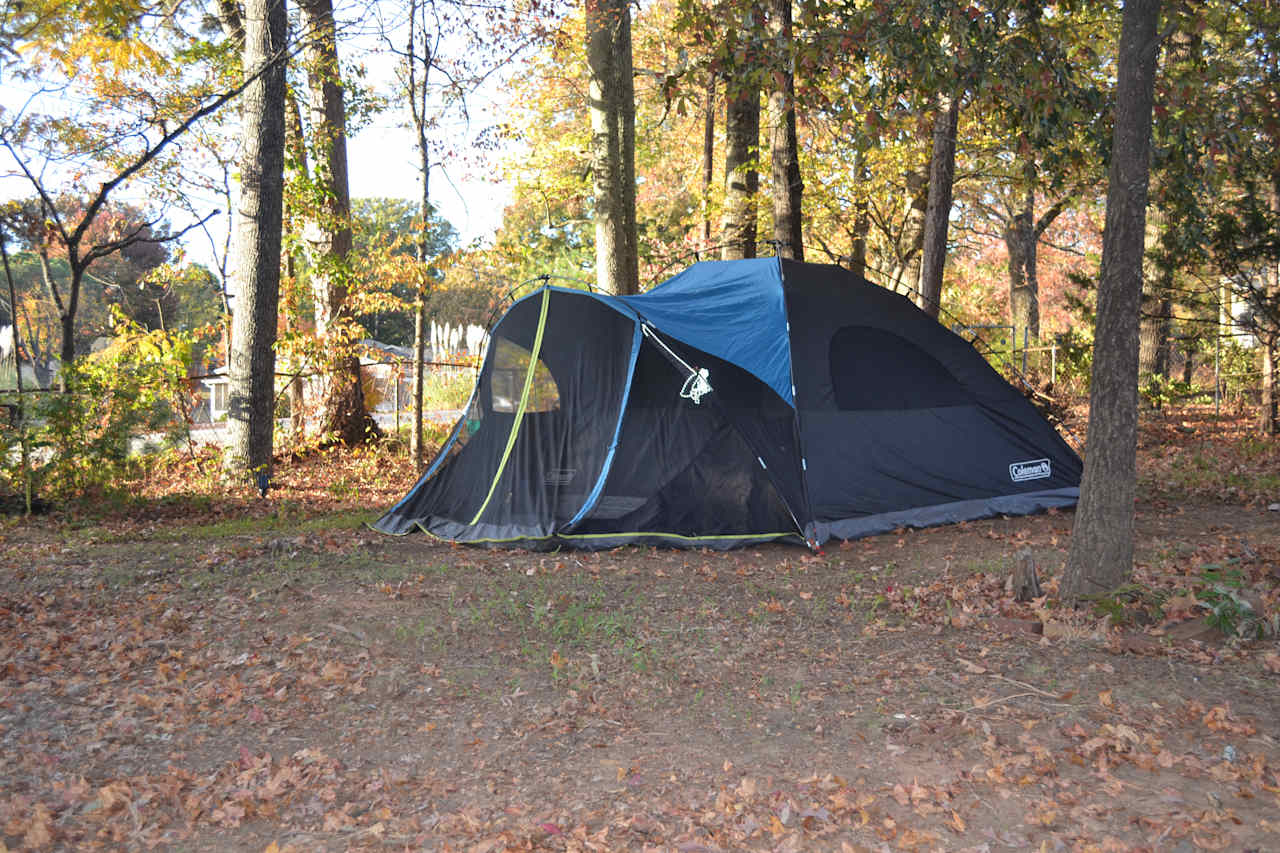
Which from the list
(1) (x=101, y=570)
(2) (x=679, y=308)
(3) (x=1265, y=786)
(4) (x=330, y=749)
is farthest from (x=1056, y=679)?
(1) (x=101, y=570)

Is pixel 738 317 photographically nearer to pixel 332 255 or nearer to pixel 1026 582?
pixel 1026 582

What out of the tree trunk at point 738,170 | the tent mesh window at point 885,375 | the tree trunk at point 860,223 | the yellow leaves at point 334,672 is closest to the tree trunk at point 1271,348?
the tent mesh window at point 885,375

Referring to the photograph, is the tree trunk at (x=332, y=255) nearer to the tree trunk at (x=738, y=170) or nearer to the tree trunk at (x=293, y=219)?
the tree trunk at (x=293, y=219)

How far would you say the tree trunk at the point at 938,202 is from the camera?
1063 centimetres

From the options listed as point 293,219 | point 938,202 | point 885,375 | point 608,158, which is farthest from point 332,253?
point 885,375

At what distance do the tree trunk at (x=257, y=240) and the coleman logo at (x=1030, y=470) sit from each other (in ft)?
24.3

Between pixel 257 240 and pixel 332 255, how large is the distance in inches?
83.0

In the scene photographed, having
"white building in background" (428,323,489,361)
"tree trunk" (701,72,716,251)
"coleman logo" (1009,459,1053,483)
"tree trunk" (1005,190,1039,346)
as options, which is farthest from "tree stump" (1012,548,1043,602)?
"white building in background" (428,323,489,361)

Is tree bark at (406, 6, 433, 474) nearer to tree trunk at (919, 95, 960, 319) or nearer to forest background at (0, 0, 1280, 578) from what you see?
forest background at (0, 0, 1280, 578)

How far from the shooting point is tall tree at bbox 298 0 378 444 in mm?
12500

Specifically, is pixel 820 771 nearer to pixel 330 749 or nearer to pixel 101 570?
pixel 330 749

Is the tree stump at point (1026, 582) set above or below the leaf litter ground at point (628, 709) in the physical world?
above

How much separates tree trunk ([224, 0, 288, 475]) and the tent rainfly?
2.96 m

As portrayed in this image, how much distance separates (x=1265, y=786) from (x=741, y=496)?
4.48 meters
